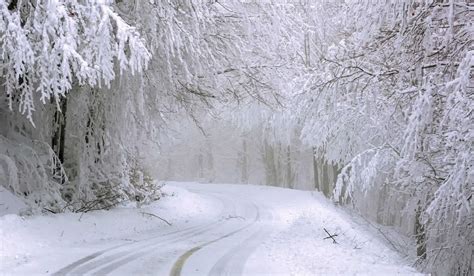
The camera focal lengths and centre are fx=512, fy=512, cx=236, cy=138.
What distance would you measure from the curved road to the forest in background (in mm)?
2565

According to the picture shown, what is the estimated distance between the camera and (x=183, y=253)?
10383mm

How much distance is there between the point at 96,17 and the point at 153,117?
5.34 meters

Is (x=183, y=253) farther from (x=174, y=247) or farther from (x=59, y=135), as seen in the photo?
(x=59, y=135)

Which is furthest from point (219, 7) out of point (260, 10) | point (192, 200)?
point (192, 200)

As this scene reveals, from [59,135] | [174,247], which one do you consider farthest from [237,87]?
[174,247]

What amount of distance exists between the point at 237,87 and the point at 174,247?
6.35 metres

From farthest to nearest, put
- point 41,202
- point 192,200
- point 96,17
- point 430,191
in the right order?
point 192,200 < point 41,202 < point 430,191 < point 96,17

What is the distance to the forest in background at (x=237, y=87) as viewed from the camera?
8188 millimetres

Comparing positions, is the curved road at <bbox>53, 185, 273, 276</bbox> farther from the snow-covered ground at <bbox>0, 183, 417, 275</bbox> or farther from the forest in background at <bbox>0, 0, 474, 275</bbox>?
the forest in background at <bbox>0, 0, 474, 275</bbox>

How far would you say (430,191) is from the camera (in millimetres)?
11477

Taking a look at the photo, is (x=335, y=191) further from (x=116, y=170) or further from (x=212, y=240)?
(x=116, y=170)

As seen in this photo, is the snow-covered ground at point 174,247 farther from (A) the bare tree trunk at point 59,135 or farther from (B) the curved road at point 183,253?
(A) the bare tree trunk at point 59,135

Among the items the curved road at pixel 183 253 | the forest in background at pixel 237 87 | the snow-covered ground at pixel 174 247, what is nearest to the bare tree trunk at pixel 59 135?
the forest in background at pixel 237 87

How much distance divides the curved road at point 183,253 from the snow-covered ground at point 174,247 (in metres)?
0.02
